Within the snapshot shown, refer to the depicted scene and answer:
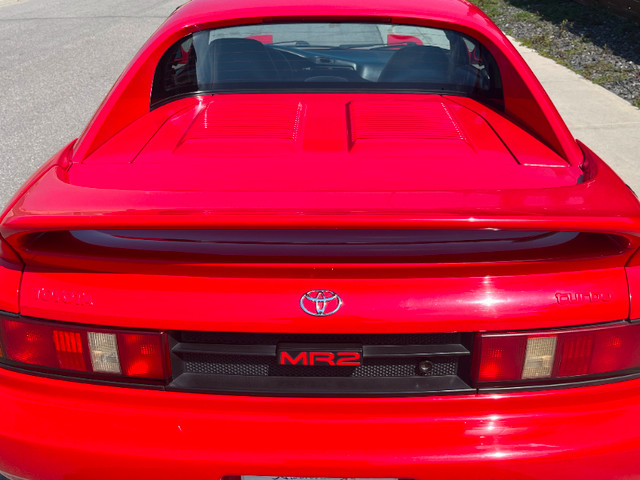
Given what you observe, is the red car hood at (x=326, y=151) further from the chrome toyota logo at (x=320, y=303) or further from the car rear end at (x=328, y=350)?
the chrome toyota logo at (x=320, y=303)

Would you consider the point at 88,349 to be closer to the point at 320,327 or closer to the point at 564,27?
the point at 320,327

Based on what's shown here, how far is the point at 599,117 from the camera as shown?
720cm

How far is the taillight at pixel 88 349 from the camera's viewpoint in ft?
5.83

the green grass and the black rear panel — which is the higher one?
the black rear panel

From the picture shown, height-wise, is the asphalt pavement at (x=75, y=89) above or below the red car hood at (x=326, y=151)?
below

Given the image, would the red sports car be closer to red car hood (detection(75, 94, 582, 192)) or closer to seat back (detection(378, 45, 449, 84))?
red car hood (detection(75, 94, 582, 192))

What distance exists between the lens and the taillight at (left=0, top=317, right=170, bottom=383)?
70.0 inches

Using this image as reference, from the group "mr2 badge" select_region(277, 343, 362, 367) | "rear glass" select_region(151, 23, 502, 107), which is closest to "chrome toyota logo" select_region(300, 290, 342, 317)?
"mr2 badge" select_region(277, 343, 362, 367)

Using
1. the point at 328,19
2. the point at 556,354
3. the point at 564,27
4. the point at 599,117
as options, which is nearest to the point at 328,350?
the point at 556,354

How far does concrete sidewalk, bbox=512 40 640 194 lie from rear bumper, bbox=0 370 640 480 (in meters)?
4.02

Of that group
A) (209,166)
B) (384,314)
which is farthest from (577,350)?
(209,166)

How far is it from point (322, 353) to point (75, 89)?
7.79 meters

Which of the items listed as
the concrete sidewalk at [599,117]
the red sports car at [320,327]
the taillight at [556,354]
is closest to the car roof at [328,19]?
the red sports car at [320,327]

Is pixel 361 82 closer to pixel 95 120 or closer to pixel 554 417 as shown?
pixel 95 120
